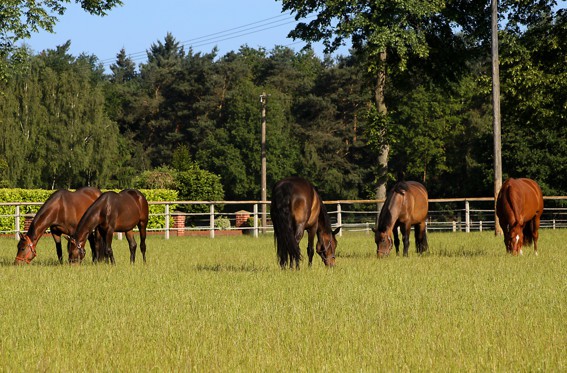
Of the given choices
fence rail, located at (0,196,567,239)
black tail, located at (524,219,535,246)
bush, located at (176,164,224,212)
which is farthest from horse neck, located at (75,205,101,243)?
bush, located at (176,164,224,212)

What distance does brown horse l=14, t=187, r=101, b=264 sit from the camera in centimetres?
1647

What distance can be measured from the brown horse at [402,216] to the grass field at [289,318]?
101 inches

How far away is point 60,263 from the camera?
17156 mm

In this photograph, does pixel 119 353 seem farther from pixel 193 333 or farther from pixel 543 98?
pixel 543 98

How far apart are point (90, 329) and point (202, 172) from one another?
54.6 meters

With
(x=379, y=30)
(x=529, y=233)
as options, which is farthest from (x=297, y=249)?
(x=379, y=30)

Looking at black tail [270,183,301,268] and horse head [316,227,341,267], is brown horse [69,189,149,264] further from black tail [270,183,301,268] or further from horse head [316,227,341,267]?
horse head [316,227,341,267]

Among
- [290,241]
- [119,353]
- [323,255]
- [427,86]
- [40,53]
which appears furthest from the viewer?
[40,53]

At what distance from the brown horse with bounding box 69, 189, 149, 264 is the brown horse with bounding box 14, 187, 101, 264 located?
1.87ft

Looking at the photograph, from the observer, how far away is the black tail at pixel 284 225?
Result: 13758 mm

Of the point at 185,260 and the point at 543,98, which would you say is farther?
the point at 543,98

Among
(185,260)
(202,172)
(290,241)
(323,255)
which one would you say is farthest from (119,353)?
(202,172)

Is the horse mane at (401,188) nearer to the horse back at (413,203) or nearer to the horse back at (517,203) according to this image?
the horse back at (413,203)

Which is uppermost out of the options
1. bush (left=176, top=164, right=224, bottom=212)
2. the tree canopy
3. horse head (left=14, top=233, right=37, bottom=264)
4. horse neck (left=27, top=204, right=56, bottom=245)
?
the tree canopy
